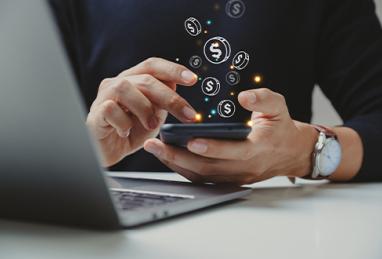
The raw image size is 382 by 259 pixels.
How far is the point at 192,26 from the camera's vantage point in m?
1.26

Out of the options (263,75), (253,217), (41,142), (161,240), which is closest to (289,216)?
(253,217)

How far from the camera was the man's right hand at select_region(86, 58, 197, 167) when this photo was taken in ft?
2.65

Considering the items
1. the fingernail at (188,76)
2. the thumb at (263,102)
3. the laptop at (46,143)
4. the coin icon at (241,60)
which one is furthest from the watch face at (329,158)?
the coin icon at (241,60)

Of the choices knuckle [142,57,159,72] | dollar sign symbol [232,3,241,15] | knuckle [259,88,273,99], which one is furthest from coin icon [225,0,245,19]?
knuckle [259,88,273,99]

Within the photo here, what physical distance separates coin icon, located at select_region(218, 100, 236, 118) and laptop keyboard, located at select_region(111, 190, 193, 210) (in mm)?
646

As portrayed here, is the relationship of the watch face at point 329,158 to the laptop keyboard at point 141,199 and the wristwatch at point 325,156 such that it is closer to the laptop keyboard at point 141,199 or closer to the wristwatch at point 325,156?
the wristwatch at point 325,156

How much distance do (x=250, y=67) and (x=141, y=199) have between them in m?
0.78

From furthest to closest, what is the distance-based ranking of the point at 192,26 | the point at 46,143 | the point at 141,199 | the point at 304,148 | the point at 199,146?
the point at 192,26 < the point at 304,148 < the point at 199,146 < the point at 141,199 < the point at 46,143

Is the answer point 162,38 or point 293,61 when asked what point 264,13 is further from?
point 162,38

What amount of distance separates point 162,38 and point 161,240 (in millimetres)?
902

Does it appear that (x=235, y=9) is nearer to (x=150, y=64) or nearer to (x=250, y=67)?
(x=250, y=67)

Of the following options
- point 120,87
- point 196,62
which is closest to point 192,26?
point 196,62

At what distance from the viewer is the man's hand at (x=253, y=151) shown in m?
0.64

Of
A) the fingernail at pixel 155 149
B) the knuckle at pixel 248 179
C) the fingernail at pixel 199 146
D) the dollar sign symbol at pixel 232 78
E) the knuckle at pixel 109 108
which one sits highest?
the knuckle at pixel 109 108
